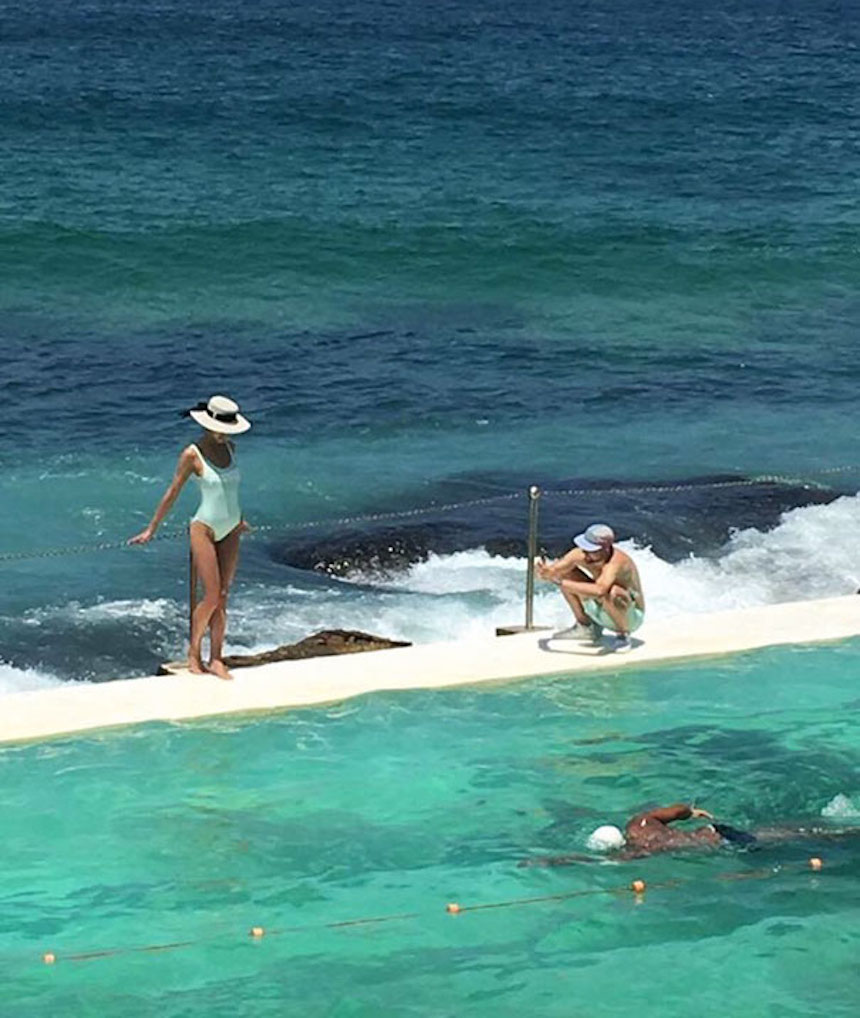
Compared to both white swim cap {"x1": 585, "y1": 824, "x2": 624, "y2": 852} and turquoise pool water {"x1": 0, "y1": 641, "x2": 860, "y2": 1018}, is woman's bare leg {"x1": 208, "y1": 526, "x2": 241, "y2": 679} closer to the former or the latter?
turquoise pool water {"x1": 0, "y1": 641, "x2": 860, "y2": 1018}

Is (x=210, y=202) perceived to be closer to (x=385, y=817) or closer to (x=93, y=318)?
(x=93, y=318)

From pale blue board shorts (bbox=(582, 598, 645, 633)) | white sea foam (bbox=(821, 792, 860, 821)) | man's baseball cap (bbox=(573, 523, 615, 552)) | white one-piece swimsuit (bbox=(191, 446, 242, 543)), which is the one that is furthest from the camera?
pale blue board shorts (bbox=(582, 598, 645, 633))

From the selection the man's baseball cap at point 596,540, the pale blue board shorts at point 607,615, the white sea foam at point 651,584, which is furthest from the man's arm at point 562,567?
the white sea foam at point 651,584

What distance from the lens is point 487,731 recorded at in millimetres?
14070

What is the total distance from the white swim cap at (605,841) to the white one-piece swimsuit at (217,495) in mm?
2989

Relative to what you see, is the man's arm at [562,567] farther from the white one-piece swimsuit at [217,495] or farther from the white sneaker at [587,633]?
the white one-piece swimsuit at [217,495]

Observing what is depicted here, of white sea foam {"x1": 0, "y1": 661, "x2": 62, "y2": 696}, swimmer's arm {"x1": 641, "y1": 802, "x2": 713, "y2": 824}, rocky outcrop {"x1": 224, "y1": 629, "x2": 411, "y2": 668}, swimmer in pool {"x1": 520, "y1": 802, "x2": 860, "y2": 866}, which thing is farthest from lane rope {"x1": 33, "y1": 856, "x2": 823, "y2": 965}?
white sea foam {"x1": 0, "y1": 661, "x2": 62, "y2": 696}

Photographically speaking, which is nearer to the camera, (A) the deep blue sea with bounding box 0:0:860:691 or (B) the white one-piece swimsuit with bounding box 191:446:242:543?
(B) the white one-piece swimsuit with bounding box 191:446:242:543

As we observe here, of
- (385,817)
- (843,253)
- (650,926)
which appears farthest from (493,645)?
(843,253)

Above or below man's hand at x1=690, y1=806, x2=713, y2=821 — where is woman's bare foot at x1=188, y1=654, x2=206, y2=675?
above

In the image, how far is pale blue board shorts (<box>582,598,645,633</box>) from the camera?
15041 millimetres

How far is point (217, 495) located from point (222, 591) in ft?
2.10

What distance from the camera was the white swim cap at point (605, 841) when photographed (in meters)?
12.5

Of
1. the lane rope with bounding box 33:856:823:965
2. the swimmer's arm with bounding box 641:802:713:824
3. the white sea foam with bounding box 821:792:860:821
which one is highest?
the swimmer's arm with bounding box 641:802:713:824
